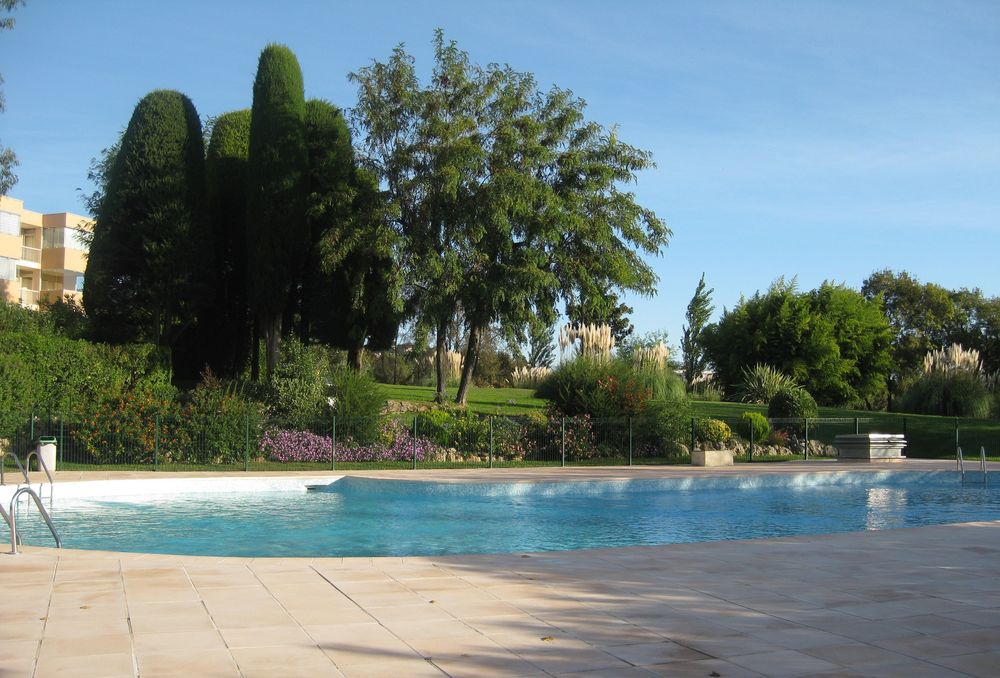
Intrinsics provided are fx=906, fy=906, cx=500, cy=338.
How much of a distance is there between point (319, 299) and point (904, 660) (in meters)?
21.1

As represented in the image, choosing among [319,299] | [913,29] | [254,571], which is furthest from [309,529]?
[319,299]

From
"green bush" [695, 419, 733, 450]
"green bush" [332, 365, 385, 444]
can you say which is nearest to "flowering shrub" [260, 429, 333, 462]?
"green bush" [332, 365, 385, 444]

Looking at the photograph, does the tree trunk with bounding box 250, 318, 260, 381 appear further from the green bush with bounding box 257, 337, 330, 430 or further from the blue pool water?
the blue pool water

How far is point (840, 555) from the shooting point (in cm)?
802

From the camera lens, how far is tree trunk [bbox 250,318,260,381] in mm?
26922

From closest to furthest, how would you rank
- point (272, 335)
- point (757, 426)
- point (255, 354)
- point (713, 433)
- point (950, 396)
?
point (713, 433) → point (757, 426) → point (272, 335) → point (255, 354) → point (950, 396)

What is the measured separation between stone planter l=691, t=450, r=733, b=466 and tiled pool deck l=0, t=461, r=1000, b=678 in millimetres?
11959

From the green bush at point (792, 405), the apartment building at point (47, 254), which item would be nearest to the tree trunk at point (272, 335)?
the green bush at point (792, 405)

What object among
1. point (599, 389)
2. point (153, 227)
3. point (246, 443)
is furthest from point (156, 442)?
point (599, 389)

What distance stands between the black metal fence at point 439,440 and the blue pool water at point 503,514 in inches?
130

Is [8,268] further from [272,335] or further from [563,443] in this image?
[563,443]

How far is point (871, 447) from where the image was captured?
69.3 ft

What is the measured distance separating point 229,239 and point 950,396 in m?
22.7

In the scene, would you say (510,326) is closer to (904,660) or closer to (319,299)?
(319,299)
